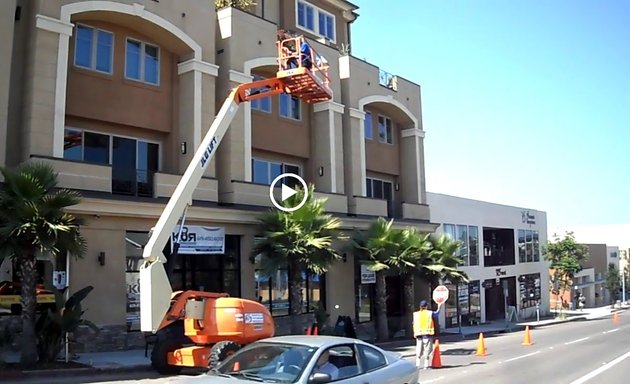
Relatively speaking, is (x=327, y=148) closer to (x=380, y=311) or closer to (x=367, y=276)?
(x=367, y=276)

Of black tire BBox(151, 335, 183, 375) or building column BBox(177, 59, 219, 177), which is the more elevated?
building column BBox(177, 59, 219, 177)

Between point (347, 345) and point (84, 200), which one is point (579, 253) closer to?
point (84, 200)

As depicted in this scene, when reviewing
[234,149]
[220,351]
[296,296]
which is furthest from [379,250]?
[220,351]

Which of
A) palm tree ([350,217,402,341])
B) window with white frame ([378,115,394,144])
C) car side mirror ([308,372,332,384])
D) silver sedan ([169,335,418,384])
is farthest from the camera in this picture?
window with white frame ([378,115,394,144])

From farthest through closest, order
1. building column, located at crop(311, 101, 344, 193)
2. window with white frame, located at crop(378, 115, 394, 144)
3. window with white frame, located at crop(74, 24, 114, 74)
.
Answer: window with white frame, located at crop(378, 115, 394, 144) < building column, located at crop(311, 101, 344, 193) < window with white frame, located at crop(74, 24, 114, 74)

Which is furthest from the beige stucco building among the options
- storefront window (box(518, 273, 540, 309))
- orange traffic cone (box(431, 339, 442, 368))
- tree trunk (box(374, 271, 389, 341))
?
storefront window (box(518, 273, 540, 309))

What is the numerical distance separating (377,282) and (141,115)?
39.9ft

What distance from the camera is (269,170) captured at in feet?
91.2

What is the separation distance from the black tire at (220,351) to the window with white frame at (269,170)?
13163 millimetres

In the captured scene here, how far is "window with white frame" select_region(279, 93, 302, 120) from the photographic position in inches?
1120

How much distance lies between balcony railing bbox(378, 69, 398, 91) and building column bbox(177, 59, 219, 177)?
12.1 metres

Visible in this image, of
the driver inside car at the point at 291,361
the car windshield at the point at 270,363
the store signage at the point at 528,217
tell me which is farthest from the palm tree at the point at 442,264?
the store signage at the point at 528,217

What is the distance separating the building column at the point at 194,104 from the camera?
2283cm

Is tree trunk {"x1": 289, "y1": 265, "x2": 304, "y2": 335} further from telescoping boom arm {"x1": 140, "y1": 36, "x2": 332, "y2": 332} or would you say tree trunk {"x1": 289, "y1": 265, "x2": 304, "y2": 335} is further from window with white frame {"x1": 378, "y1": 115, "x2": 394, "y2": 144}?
window with white frame {"x1": 378, "y1": 115, "x2": 394, "y2": 144}
